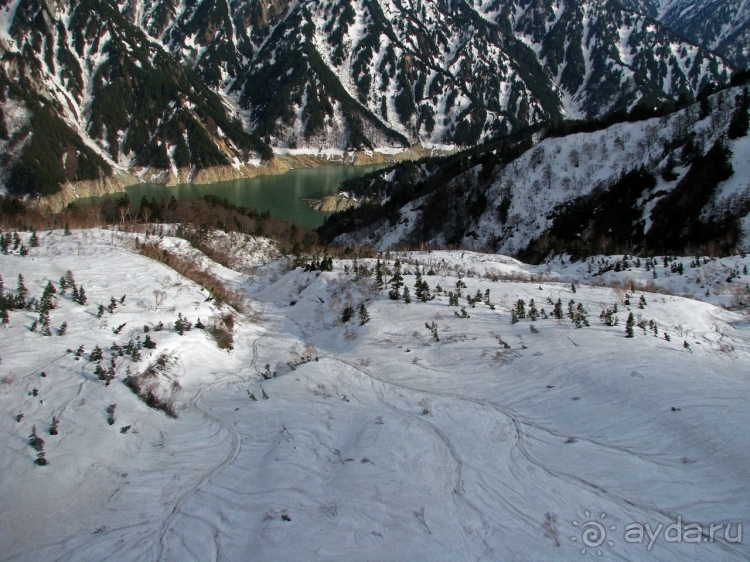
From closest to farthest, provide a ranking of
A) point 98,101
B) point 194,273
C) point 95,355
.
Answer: point 95,355, point 194,273, point 98,101

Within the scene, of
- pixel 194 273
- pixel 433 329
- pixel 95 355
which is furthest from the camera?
pixel 194 273

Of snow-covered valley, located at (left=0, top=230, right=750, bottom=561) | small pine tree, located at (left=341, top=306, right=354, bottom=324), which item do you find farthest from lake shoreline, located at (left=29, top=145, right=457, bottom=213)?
snow-covered valley, located at (left=0, top=230, right=750, bottom=561)

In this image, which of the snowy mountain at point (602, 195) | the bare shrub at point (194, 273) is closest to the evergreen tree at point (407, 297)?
the bare shrub at point (194, 273)

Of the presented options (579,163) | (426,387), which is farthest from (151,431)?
(579,163)

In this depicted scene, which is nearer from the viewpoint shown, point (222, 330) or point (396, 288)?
point (222, 330)

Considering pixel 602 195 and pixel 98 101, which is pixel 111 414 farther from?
pixel 98 101

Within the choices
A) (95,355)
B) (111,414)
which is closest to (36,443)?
(111,414)

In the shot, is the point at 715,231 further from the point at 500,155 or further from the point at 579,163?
the point at 500,155
